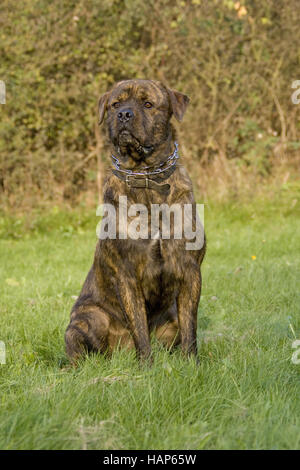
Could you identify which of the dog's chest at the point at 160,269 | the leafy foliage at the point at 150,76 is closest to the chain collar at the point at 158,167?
the dog's chest at the point at 160,269

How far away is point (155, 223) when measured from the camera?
351 cm

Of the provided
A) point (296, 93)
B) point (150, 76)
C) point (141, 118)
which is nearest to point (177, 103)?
point (141, 118)

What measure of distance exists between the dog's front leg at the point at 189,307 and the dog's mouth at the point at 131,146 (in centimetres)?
82

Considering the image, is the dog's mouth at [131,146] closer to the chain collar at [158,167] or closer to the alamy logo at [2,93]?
the chain collar at [158,167]

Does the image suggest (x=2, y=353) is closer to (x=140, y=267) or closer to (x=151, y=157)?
(x=140, y=267)

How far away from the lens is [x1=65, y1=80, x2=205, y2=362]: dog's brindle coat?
3.53 metres

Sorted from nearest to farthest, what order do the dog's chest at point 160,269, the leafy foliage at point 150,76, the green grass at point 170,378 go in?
the green grass at point 170,378
the dog's chest at point 160,269
the leafy foliage at point 150,76

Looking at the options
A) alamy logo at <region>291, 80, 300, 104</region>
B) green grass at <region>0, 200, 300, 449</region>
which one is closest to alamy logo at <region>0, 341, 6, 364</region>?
green grass at <region>0, 200, 300, 449</region>

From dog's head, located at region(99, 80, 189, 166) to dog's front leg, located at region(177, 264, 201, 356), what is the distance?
0.83 m

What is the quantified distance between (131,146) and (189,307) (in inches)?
43.3

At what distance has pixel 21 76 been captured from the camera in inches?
382

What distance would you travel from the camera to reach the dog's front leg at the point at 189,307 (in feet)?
11.7

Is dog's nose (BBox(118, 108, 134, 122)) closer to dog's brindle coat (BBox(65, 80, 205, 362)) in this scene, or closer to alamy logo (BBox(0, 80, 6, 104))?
dog's brindle coat (BBox(65, 80, 205, 362))
